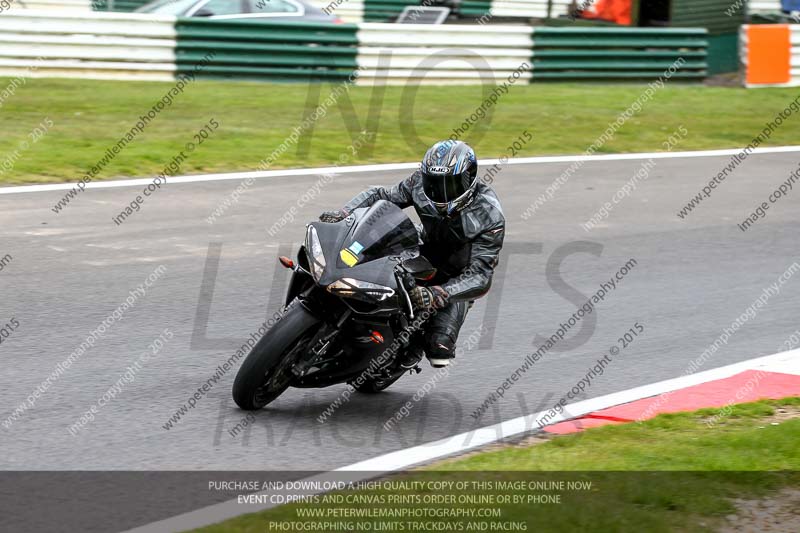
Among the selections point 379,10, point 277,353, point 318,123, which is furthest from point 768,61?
point 277,353

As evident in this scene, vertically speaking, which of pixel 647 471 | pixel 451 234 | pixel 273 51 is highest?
pixel 451 234

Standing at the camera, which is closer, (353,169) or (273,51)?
(353,169)

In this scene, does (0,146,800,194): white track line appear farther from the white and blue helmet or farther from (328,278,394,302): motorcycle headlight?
(328,278,394,302): motorcycle headlight

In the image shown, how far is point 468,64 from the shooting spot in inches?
804

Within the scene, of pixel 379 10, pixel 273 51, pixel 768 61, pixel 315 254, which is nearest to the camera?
pixel 315 254

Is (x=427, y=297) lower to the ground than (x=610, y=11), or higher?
higher

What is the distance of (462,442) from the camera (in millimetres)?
6738

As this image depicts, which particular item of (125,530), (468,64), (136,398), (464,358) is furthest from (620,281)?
(468,64)

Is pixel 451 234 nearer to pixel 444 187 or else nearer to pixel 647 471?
pixel 444 187

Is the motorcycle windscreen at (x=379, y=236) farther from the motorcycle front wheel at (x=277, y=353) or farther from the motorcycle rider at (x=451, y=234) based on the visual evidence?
the motorcycle front wheel at (x=277, y=353)

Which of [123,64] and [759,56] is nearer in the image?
[123,64]

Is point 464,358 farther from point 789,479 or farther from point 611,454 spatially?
point 789,479

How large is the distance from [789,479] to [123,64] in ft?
49.9

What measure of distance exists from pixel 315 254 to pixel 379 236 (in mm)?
419
